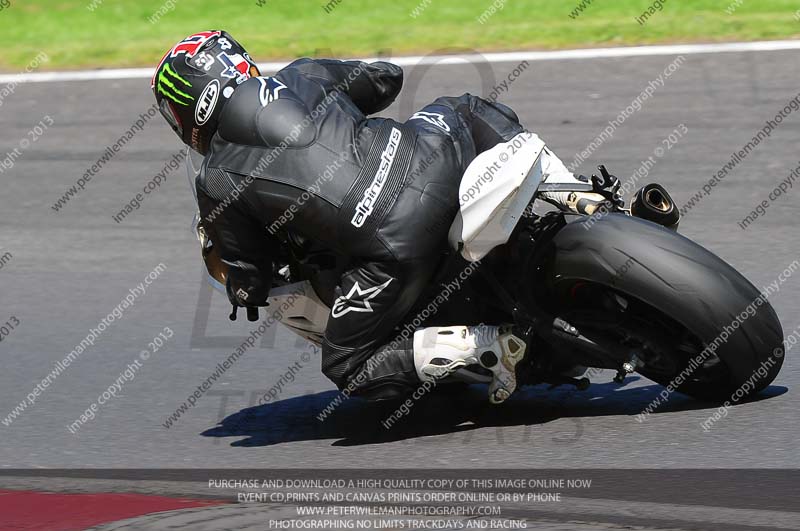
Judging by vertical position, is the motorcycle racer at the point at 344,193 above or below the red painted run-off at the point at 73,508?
above

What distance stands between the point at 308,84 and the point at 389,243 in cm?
69

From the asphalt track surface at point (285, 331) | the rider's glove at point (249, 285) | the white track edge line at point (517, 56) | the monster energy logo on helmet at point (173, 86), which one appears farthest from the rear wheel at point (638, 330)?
the white track edge line at point (517, 56)

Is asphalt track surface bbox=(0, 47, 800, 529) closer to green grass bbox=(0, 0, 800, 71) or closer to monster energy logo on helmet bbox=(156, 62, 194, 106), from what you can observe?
Answer: green grass bbox=(0, 0, 800, 71)

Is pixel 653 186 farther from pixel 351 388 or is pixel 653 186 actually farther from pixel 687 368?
pixel 351 388

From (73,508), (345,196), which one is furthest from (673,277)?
(73,508)

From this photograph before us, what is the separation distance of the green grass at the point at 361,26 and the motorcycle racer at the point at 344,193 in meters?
6.65

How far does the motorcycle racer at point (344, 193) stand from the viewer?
179 inches

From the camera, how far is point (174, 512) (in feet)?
13.2

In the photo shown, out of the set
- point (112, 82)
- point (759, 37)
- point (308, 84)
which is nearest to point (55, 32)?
point (112, 82)

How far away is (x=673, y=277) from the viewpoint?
4309 millimetres

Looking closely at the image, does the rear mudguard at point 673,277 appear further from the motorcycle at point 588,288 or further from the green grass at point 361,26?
the green grass at point 361,26

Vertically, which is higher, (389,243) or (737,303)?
(737,303)

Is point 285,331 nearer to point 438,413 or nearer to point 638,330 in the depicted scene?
point 438,413

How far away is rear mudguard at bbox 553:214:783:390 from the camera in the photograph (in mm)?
4320
